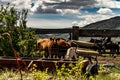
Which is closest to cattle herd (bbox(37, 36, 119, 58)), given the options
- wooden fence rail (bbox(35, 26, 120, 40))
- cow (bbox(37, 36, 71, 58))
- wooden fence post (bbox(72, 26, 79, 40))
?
cow (bbox(37, 36, 71, 58))

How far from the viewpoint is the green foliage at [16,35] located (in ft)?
47.3

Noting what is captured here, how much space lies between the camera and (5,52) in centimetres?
1448

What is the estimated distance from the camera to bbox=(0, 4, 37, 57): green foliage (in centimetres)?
1443

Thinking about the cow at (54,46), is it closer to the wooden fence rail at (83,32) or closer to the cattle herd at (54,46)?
the cattle herd at (54,46)

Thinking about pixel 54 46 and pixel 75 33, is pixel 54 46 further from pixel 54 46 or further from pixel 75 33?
pixel 75 33

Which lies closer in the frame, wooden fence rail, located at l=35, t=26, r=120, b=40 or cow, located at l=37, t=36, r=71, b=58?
cow, located at l=37, t=36, r=71, b=58

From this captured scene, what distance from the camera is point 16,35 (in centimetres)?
1482

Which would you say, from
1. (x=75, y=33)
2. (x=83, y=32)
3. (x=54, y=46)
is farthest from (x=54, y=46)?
(x=83, y=32)

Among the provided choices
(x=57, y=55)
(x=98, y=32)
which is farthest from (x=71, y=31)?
(x=57, y=55)

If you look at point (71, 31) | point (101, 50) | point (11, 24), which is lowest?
point (101, 50)

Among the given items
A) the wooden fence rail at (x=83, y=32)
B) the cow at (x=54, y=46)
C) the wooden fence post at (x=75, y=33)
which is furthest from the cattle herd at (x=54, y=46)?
the wooden fence rail at (x=83, y=32)

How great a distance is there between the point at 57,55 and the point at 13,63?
589 centimetres

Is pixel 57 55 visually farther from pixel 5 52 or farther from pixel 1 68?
pixel 1 68

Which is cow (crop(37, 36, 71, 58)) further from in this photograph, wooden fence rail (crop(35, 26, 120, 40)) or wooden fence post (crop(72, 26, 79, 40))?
wooden fence rail (crop(35, 26, 120, 40))
